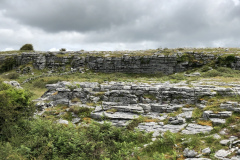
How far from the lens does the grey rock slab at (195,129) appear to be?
→ 1237cm

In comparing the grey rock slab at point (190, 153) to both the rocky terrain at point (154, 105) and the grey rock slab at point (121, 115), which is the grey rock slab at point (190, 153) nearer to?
the rocky terrain at point (154, 105)

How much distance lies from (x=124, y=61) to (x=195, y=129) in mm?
39287

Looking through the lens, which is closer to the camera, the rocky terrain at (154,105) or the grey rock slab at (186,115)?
the rocky terrain at (154,105)

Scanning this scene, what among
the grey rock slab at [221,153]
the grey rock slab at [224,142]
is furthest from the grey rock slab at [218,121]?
the grey rock slab at [221,153]

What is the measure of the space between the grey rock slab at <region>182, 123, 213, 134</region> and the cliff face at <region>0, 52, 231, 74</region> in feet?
109

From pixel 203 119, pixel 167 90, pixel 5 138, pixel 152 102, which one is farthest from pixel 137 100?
pixel 5 138

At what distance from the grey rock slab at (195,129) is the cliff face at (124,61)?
33268 millimetres

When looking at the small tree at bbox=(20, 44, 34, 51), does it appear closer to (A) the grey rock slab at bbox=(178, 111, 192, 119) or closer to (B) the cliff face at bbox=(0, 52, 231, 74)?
(B) the cliff face at bbox=(0, 52, 231, 74)

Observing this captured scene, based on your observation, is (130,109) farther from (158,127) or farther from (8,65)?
(8,65)

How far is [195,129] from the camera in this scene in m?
12.8

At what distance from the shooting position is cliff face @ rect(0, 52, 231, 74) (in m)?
44.8

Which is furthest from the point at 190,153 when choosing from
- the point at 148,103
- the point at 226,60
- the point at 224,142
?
the point at 226,60

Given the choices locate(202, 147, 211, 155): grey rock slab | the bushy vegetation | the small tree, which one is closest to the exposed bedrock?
the bushy vegetation

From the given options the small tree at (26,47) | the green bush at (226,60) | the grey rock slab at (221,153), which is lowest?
the grey rock slab at (221,153)
